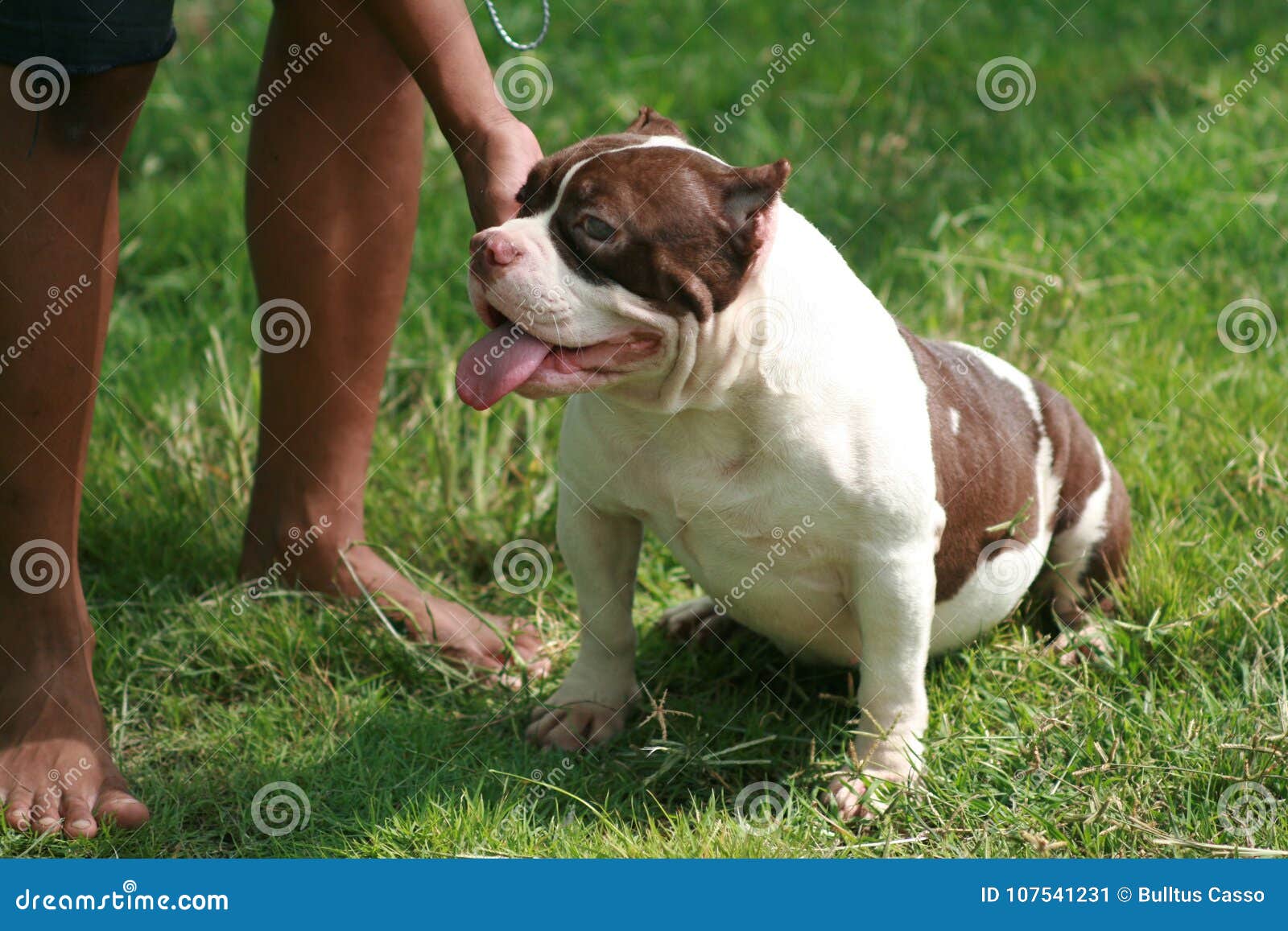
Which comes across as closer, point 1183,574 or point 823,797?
point 823,797

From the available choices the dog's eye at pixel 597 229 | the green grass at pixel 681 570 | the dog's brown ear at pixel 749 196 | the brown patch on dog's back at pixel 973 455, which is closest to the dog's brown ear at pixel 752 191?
the dog's brown ear at pixel 749 196

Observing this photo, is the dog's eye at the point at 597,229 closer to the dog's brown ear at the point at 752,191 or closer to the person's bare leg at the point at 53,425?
the dog's brown ear at the point at 752,191

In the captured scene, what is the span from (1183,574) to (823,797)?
1.04 m

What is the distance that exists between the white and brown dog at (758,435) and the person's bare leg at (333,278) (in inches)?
29.4

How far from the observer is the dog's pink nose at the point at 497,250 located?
7.84 feet

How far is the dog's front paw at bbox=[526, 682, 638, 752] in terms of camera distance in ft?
9.95

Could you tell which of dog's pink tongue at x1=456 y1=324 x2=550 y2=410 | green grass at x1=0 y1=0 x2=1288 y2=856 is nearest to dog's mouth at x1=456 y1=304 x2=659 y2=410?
dog's pink tongue at x1=456 y1=324 x2=550 y2=410

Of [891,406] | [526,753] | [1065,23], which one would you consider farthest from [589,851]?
[1065,23]

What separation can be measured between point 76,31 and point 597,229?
3.36ft

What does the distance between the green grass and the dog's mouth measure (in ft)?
2.69

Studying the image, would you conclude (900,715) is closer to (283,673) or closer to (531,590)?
(531,590)

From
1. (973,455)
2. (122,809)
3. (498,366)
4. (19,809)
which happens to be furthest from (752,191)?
(19,809)

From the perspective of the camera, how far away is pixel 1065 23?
636 cm

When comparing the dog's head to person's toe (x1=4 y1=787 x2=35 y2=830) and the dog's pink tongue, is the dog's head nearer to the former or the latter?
the dog's pink tongue
